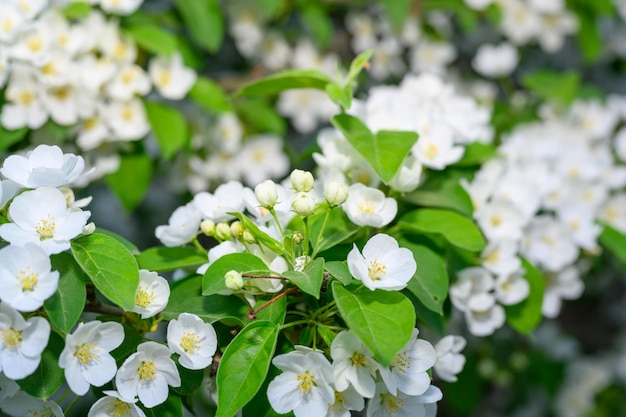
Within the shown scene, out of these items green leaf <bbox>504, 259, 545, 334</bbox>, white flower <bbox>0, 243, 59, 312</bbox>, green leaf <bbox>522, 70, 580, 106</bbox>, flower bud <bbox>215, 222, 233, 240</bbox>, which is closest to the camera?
white flower <bbox>0, 243, 59, 312</bbox>

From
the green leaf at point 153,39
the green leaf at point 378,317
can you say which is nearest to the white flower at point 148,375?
the green leaf at point 378,317

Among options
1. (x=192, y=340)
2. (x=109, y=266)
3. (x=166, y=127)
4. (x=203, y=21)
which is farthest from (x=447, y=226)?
(x=203, y=21)

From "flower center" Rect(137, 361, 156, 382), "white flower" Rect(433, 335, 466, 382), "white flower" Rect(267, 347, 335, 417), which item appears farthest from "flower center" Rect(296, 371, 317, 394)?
"white flower" Rect(433, 335, 466, 382)

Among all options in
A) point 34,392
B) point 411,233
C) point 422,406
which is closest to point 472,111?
point 411,233

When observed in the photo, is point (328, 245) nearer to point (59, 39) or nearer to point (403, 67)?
point (59, 39)

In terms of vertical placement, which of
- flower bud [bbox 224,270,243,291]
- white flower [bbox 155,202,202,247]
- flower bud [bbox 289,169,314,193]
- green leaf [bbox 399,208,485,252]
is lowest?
green leaf [bbox 399,208,485,252]

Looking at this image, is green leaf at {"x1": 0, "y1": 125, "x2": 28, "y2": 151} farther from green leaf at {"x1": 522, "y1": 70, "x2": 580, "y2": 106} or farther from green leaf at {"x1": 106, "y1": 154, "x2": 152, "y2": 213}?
green leaf at {"x1": 522, "y1": 70, "x2": 580, "y2": 106}
